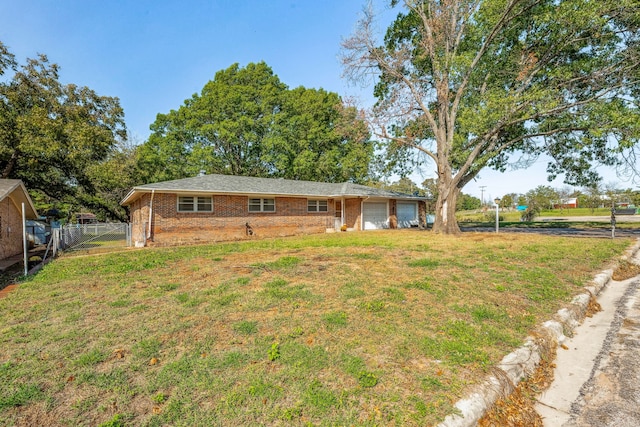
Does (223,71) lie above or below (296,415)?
above

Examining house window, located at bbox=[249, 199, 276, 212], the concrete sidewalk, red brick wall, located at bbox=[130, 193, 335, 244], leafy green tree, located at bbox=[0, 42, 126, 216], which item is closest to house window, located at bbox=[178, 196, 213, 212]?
red brick wall, located at bbox=[130, 193, 335, 244]

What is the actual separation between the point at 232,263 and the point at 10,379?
17.4ft

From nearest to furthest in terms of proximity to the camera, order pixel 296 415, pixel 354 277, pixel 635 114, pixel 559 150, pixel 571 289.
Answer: pixel 296 415
pixel 571 289
pixel 354 277
pixel 635 114
pixel 559 150

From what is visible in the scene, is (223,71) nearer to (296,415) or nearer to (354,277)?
(354,277)

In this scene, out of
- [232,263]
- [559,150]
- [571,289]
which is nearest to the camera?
[571,289]

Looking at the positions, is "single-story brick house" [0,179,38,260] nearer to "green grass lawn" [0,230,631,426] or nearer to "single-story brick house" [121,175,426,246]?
"single-story brick house" [121,175,426,246]

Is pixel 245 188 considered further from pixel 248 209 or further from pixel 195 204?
pixel 195 204

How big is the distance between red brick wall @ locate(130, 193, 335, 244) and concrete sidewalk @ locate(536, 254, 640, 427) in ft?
46.2

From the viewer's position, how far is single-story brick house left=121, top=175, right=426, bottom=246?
45.3 ft

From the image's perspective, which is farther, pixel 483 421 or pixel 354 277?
pixel 354 277

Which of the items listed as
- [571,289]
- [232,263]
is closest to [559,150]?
[571,289]

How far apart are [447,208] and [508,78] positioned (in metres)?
7.33

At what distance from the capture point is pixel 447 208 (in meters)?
15.9

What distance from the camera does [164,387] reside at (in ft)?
8.44
